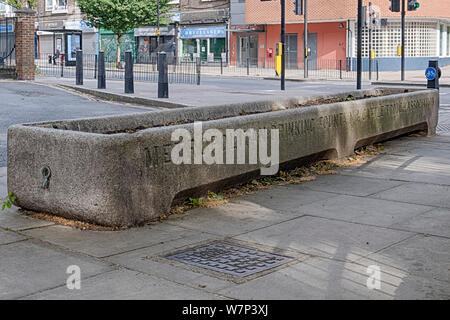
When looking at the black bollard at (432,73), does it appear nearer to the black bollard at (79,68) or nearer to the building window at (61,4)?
the black bollard at (79,68)

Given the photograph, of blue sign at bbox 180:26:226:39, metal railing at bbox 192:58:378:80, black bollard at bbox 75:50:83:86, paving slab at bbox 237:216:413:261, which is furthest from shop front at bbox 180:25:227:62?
paving slab at bbox 237:216:413:261

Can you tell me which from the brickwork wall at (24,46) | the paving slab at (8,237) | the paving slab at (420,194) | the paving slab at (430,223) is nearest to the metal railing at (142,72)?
the brickwork wall at (24,46)

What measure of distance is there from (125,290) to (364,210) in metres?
3.18

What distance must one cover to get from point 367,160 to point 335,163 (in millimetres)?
798

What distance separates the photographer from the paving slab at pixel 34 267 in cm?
461

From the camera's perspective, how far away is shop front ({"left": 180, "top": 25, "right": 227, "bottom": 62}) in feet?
176

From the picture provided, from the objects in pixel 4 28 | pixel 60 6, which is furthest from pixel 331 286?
pixel 60 6

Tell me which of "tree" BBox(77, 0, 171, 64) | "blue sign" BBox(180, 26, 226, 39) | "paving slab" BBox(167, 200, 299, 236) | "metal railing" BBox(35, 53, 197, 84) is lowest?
"paving slab" BBox(167, 200, 299, 236)

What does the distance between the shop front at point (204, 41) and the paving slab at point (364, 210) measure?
46.3m

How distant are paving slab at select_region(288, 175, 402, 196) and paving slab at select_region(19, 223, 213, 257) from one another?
2430 millimetres

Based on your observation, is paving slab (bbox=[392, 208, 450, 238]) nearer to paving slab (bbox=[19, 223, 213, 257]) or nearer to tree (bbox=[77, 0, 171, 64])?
paving slab (bbox=[19, 223, 213, 257])

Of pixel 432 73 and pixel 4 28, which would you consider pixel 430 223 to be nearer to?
pixel 432 73

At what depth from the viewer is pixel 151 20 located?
49281 millimetres

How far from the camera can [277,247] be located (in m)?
5.59
